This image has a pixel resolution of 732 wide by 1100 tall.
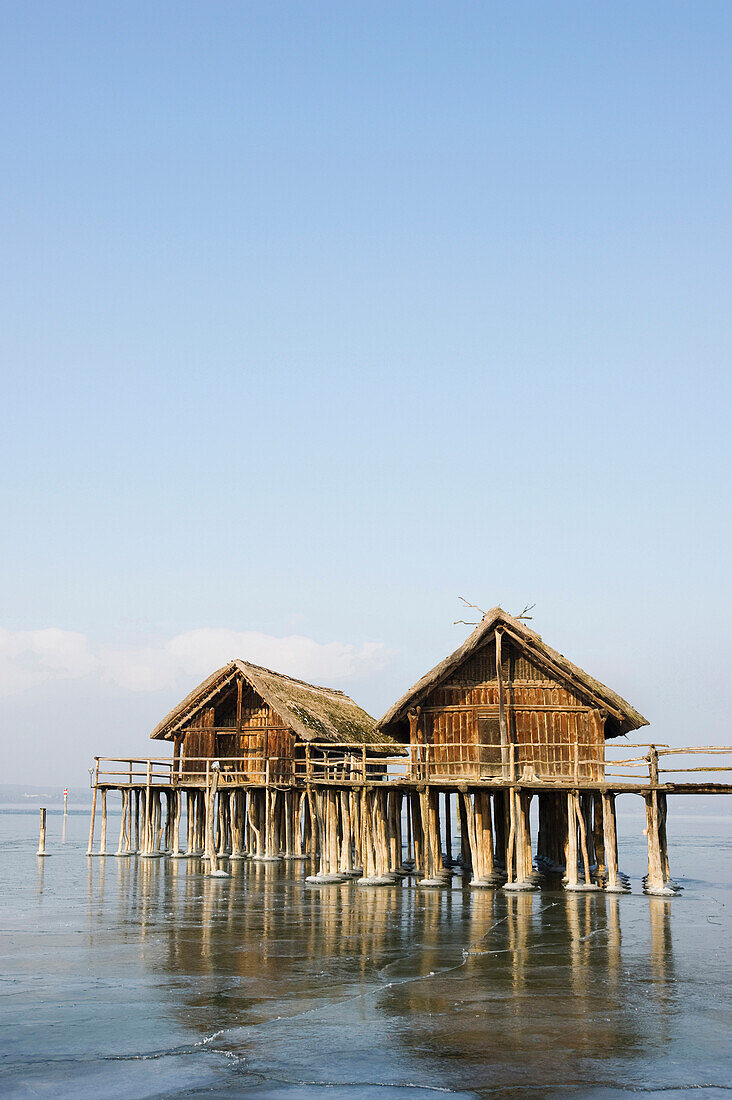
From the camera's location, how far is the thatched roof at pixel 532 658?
102 feet

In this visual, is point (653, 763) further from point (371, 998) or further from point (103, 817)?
point (103, 817)

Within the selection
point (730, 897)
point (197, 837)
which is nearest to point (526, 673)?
point (730, 897)

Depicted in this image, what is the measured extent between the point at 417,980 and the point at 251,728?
26.3 m

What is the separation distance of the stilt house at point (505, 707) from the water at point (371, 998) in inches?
195

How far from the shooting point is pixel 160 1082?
35.4 ft

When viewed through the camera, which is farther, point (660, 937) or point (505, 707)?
point (505, 707)

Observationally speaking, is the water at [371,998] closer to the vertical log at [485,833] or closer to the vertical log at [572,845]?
the vertical log at [572,845]

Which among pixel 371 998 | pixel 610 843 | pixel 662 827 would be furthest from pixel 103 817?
pixel 371 998

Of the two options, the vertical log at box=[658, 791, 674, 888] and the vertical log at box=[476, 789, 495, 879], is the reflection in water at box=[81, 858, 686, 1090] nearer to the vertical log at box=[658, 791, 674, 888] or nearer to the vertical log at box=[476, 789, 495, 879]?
the vertical log at box=[658, 791, 674, 888]

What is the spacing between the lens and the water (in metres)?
10.9

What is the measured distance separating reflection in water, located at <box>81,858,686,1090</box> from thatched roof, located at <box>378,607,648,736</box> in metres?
6.02

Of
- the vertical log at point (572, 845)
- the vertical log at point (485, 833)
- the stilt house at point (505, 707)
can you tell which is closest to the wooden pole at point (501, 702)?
Answer: the stilt house at point (505, 707)

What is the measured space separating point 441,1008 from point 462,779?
1609cm

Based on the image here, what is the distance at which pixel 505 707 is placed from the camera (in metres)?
31.6
